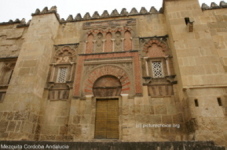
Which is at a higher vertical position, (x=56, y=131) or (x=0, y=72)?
(x=0, y=72)

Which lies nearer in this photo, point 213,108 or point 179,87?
point 213,108

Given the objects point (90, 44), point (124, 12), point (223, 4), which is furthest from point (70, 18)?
point (223, 4)

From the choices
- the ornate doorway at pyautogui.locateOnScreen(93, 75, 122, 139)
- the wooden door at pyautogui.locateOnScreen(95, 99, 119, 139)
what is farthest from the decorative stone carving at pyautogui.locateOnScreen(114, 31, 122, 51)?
the wooden door at pyautogui.locateOnScreen(95, 99, 119, 139)

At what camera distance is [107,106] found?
227 inches

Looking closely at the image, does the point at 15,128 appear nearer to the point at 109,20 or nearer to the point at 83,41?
the point at 83,41

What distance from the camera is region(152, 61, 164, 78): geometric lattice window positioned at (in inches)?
239

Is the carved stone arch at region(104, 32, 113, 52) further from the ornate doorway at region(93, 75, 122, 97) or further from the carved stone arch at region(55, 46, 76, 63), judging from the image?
the carved stone arch at region(55, 46, 76, 63)

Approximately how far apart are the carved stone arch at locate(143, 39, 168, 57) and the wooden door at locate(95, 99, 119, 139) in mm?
2578

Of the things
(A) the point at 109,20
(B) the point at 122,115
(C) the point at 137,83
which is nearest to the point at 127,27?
(A) the point at 109,20

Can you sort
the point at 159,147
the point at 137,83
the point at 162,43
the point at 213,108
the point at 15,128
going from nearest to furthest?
the point at 159,147 < the point at 213,108 < the point at 15,128 < the point at 137,83 < the point at 162,43

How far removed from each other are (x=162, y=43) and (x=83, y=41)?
12.0ft

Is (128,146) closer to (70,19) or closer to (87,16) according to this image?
(87,16)

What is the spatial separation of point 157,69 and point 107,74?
2095 mm

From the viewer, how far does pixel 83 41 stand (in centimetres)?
716
